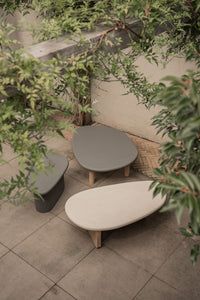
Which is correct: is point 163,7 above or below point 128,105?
above

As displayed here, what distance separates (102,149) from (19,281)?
2471 millimetres

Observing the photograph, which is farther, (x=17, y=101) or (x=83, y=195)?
(x=83, y=195)

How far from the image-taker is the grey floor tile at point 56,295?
13.6 ft

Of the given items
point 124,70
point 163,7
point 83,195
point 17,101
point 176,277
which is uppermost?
point 163,7

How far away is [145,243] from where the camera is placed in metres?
4.83

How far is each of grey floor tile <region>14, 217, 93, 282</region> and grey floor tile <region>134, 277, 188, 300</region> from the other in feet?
3.03

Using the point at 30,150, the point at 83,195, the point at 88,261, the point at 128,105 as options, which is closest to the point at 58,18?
the point at 30,150

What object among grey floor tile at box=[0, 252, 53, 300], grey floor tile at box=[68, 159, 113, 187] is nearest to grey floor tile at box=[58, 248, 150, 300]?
grey floor tile at box=[0, 252, 53, 300]

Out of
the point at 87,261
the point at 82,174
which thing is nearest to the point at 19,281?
the point at 87,261

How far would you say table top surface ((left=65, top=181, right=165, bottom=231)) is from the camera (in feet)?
15.0

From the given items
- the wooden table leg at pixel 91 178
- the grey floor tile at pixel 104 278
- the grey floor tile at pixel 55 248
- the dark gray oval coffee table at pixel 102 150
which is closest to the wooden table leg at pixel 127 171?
the dark gray oval coffee table at pixel 102 150

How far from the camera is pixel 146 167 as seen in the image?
620cm

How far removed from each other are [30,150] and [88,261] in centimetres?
286

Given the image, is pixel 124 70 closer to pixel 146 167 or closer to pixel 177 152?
pixel 177 152
